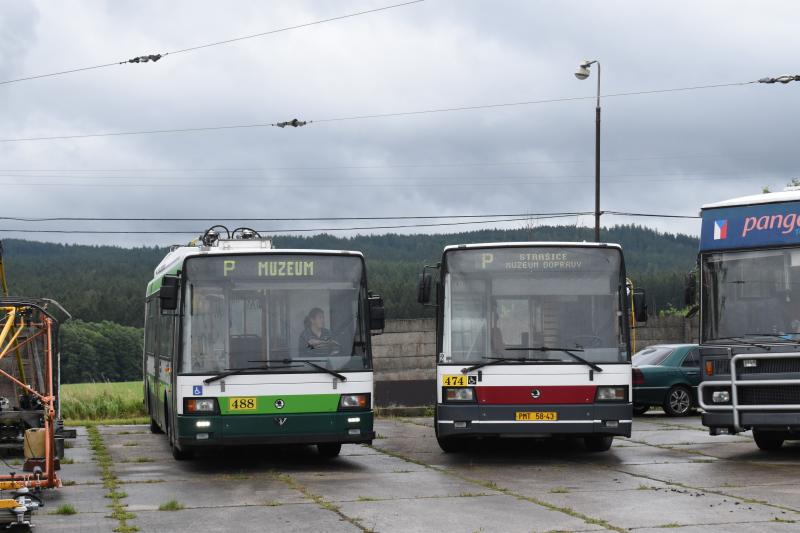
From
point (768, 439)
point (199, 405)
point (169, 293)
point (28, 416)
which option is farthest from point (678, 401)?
point (28, 416)

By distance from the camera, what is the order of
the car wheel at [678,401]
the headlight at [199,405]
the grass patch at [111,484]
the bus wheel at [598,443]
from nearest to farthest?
the grass patch at [111,484]
the headlight at [199,405]
the bus wheel at [598,443]
the car wheel at [678,401]

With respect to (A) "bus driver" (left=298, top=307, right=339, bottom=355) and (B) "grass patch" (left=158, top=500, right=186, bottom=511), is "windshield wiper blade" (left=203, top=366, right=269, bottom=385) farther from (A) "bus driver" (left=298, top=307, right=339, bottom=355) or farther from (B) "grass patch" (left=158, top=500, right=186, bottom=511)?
(B) "grass patch" (left=158, top=500, right=186, bottom=511)

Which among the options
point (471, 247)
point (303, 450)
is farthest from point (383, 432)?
point (471, 247)

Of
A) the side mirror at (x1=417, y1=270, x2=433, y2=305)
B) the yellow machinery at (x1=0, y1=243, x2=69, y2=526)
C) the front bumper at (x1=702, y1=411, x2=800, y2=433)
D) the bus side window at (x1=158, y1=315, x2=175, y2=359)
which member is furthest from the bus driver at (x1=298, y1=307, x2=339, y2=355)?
the front bumper at (x1=702, y1=411, x2=800, y2=433)

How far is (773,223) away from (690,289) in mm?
1327

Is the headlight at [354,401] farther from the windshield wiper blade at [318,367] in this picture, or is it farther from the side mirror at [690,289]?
the side mirror at [690,289]

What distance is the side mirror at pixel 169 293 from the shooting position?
15.3 m

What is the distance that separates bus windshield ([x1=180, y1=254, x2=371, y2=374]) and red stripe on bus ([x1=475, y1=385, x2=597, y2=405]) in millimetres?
1769

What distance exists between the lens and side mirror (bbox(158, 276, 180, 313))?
15.3 m

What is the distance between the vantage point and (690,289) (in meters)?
16.4

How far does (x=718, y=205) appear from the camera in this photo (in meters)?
16.7

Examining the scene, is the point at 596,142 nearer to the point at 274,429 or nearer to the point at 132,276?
the point at 274,429

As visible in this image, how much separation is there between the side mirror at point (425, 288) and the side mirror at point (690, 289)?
10.9 feet

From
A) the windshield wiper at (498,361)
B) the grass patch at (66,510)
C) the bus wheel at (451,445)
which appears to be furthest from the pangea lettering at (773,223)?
the grass patch at (66,510)
